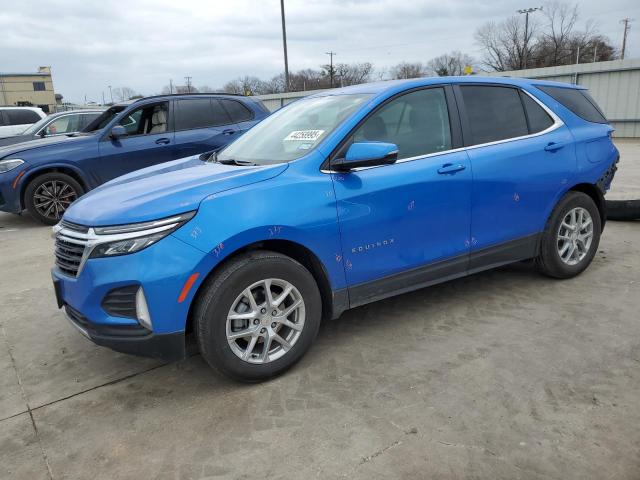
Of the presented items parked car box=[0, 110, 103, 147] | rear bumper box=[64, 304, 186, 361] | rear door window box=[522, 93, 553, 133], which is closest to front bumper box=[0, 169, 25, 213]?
parked car box=[0, 110, 103, 147]

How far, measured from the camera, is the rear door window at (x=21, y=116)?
14602 millimetres

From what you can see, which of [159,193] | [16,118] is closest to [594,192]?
[159,193]

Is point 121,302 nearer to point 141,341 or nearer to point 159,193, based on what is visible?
point 141,341

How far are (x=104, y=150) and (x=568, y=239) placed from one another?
258 inches

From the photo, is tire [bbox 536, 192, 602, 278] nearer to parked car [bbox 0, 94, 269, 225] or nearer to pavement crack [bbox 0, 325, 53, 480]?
pavement crack [bbox 0, 325, 53, 480]

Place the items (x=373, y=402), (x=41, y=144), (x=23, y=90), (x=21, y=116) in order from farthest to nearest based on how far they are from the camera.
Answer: (x=23, y=90) → (x=21, y=116) → (x=41, y=144) → (x=373, y=402)

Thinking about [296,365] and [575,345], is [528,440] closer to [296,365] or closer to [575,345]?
[575,345]

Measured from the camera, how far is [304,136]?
11.3 feet

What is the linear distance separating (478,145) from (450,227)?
2.27 ft

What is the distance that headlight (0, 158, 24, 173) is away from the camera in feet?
24.3

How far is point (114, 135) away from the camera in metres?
7.68

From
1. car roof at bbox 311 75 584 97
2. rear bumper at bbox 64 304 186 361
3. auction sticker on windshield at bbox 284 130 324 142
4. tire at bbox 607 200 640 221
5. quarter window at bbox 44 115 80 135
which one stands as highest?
car roof at bbox 311 75 584 97

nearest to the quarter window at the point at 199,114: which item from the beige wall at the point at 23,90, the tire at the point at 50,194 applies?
the tire at the point at 50,194

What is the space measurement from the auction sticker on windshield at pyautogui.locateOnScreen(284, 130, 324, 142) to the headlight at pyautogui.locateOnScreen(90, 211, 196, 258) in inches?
42.8
